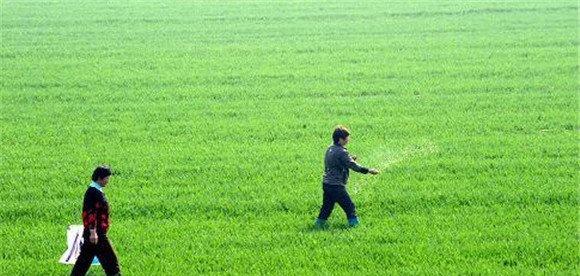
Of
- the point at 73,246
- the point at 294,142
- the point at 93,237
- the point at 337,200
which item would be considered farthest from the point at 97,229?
the point at 294,142

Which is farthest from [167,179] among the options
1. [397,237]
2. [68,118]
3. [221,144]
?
[68,118]

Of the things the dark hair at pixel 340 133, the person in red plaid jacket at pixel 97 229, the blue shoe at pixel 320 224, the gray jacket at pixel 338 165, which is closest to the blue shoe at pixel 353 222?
the blue shoe at pixel 320 224

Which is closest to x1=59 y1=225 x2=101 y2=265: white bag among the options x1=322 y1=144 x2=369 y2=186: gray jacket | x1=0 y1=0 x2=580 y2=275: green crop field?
x1=0 y1=0 x2=580 y2=275: green crop field

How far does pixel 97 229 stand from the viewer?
1152 centimetres

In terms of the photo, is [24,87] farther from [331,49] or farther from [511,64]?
[511,64]

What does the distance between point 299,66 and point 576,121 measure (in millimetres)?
9675

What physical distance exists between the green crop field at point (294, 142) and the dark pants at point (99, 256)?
61 cm

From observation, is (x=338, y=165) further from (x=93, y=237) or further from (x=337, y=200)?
(x=93, y=237)

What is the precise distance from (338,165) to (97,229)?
343cm

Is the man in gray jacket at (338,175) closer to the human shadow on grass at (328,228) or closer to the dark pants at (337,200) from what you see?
the dark pants at (337,200)

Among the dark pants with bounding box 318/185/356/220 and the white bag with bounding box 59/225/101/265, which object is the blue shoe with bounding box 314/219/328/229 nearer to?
the dark pants with bounding box 318/185/356/220

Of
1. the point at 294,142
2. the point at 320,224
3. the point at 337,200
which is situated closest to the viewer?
the point at 337,200

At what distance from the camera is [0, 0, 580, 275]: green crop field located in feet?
42.6

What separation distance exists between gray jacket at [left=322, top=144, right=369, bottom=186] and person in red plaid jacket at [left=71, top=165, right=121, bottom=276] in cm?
316
